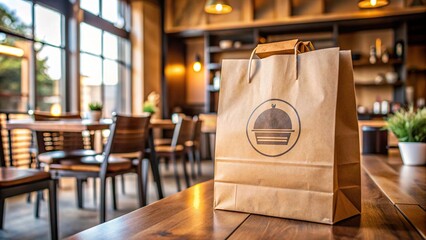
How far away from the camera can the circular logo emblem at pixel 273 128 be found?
23.7 inches

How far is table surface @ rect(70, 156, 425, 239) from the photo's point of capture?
54 centimetres

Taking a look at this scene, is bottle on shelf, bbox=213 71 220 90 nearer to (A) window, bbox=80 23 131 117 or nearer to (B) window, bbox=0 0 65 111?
(A) window, bbox=80 23 131 117

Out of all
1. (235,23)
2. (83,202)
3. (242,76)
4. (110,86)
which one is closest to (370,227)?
(242,76)

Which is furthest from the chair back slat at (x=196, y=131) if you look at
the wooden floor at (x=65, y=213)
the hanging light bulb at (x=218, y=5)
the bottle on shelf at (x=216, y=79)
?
the bottle on shelf at (x=216, y=79)

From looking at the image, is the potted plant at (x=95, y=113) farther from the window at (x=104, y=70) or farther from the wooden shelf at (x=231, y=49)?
the wooden shelf at (x=231, y=49)

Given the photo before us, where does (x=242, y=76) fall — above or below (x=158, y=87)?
below

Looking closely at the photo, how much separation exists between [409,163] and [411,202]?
66cm

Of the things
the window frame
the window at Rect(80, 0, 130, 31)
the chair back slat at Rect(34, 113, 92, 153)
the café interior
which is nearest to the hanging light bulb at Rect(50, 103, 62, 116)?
the café interior

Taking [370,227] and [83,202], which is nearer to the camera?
[370,227]

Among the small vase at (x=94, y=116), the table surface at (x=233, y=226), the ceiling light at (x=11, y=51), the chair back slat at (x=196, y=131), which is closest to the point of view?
the table surface at (x=233, y=226)

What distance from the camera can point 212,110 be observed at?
6.99 metres

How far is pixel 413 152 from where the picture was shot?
1.29m

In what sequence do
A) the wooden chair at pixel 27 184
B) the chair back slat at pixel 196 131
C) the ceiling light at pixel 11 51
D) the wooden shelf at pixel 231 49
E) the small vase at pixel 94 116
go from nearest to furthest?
1. the wooden chair at pixel 27 184
2. the small vase at pixel 94 116
3. the ceiling light at pixel 11 51
4. the chair back slat at pixel 196 131
5. the wooden shelf at pixel 231 49

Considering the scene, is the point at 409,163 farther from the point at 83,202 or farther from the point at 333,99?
the point at 83,202
